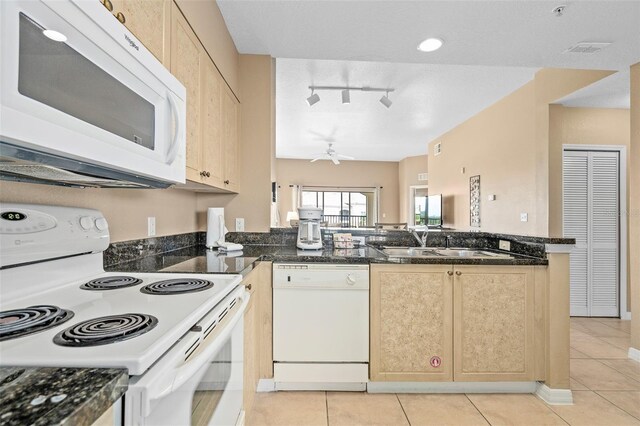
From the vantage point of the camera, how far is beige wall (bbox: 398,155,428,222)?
322 inches

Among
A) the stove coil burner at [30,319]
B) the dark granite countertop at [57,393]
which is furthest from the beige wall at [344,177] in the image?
the dark granite countertop at [57,393]

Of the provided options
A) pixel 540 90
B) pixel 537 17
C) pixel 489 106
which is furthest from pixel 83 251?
pixel 489 106

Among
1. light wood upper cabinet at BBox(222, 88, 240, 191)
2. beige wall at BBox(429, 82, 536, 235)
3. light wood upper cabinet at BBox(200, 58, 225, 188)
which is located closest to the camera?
light wood upper cabinet at BBox(200, 58, 225, 188)

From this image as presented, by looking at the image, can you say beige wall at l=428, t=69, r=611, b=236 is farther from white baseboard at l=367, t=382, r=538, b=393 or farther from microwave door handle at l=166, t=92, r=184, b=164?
microwave door handle at l=166, t=92, r=184, b=164

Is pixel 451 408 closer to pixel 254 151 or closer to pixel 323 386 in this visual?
pixel 323 386

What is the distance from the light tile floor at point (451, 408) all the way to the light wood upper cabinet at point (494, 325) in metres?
0.16

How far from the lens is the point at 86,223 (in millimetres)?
1151

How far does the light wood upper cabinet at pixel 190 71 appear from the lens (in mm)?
1374

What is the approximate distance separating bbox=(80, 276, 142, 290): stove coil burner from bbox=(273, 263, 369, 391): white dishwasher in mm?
914

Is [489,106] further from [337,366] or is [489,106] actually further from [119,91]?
[119,91]

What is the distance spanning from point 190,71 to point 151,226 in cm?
90

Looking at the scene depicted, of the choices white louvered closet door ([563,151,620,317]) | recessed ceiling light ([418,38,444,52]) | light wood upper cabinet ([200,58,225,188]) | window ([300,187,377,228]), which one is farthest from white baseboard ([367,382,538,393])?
window ([300,187,377,228])

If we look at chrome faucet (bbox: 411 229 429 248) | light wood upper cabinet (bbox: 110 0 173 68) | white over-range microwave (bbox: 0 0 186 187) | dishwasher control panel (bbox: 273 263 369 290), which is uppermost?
light wood upper cabinet (bbox: 110 0 173 68)

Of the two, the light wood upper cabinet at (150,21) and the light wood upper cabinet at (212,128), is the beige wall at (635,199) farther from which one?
the light wood upper cabinet at (150,21)
